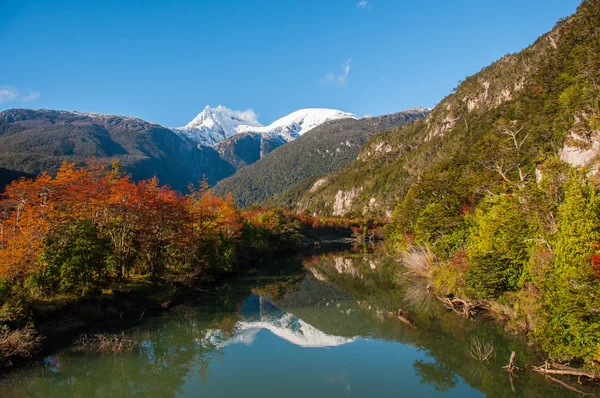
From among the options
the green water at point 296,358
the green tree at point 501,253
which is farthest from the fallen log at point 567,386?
the green tree at point 501,253

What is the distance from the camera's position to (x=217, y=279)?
5469 cm

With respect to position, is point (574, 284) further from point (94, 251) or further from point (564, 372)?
point (94, 251)

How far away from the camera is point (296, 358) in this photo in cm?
2597

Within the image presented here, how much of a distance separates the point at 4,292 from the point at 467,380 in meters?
28.6

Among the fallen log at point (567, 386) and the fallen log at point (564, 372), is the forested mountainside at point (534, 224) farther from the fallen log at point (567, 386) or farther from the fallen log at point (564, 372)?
the fallen log at point (567, 386)

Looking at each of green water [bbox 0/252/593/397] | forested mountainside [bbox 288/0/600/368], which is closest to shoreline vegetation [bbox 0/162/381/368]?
green water [bbox 0/252/593/397]

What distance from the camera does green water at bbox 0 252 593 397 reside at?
20719 mm

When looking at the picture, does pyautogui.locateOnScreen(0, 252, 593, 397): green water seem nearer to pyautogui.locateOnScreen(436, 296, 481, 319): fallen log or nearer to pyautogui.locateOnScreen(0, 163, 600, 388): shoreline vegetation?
pyautogui.locateOnScreen(436, 296, 481, 319): fallen log

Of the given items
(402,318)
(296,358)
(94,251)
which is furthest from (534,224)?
(94,251)

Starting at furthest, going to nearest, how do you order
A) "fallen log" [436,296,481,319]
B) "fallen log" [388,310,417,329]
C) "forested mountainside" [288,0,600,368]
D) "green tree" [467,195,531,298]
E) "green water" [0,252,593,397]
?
"fallen log" [436,296,481,319]
"fallen log" [388,310,417,329]
"green tree" [467,195,531,298]
"green water" [0,252,593,397]
"forested mountainside" [288,0,600,368]

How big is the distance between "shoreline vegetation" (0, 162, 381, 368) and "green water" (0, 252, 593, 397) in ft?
10.9

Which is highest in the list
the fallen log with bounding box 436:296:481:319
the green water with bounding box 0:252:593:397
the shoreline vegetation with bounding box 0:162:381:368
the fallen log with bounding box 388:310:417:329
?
the shoreline vegetation with bounding box 0:162:381:368

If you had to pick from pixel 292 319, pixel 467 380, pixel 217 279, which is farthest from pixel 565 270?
pixel 217 279

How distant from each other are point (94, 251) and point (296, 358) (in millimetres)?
18703
